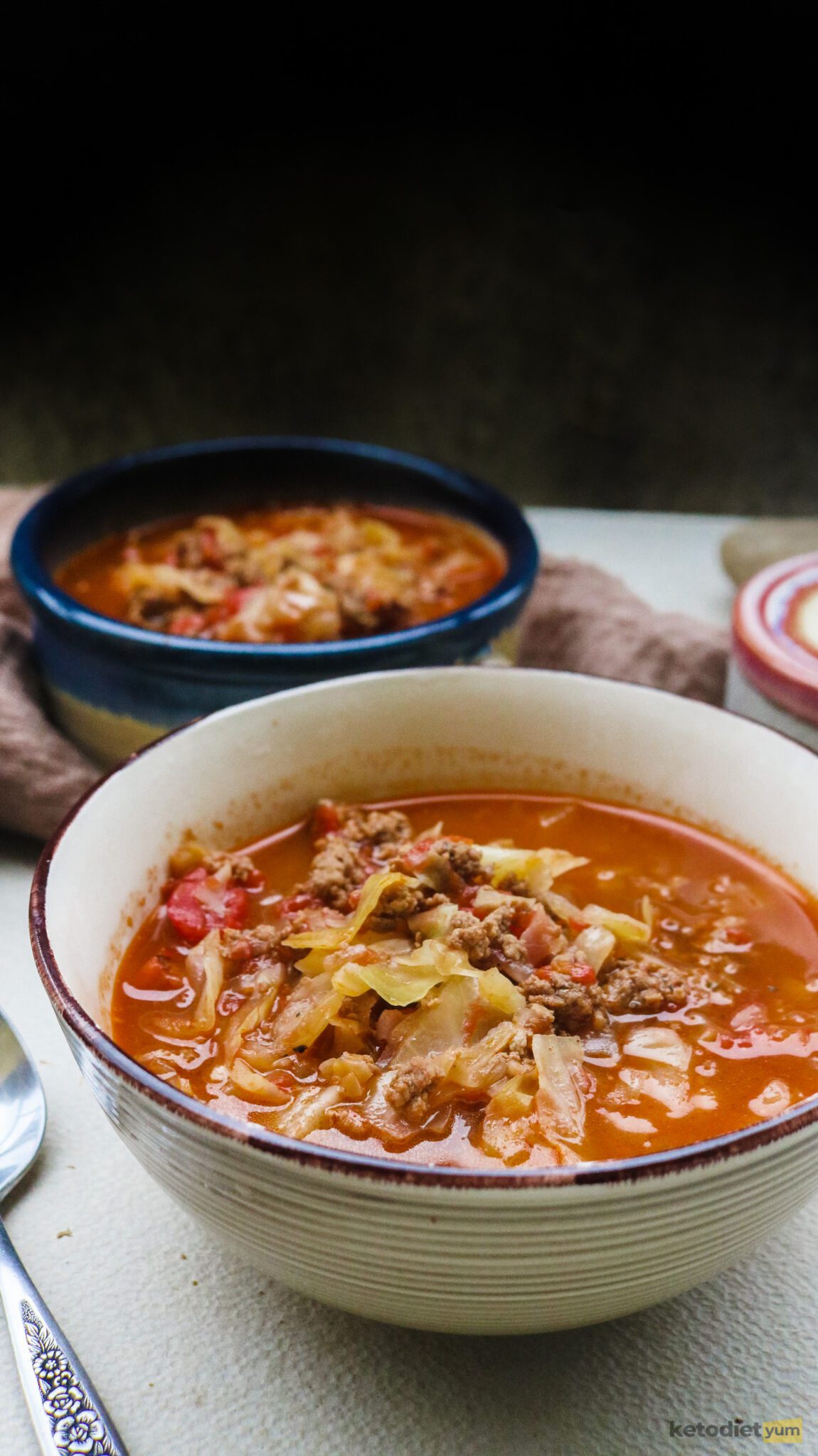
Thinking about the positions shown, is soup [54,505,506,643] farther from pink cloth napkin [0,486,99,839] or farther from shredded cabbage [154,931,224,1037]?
shredded cabbage [154,931,224,1037]

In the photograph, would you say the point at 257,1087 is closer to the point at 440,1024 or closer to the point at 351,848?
the point at 440,1024

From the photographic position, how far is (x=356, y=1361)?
169 cm

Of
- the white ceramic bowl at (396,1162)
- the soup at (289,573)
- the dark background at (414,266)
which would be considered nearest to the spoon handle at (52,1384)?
the white ceramic bowl at (396,1162)

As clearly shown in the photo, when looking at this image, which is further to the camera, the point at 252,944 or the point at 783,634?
the point at 783,634

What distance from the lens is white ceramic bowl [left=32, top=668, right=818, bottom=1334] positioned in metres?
1.33

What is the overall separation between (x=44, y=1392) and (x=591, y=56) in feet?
18.9

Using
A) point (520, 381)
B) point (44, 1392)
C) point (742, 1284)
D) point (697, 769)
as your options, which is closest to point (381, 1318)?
point (44, 1392)

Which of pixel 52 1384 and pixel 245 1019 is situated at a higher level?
pixel 245 1019

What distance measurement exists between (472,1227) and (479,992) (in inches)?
20.7

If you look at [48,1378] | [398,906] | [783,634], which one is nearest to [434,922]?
[398,906]

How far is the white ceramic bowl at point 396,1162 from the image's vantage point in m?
1.33

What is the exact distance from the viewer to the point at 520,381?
7141 mm

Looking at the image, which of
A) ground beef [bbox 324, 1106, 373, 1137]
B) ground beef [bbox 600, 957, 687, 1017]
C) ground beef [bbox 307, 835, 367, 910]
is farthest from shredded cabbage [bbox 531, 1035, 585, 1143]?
ground beef [bbox 307, 835, 367, 910]

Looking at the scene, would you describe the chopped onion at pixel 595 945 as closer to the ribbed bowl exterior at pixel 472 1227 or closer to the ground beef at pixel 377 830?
the ground beef at pixel 377 830
